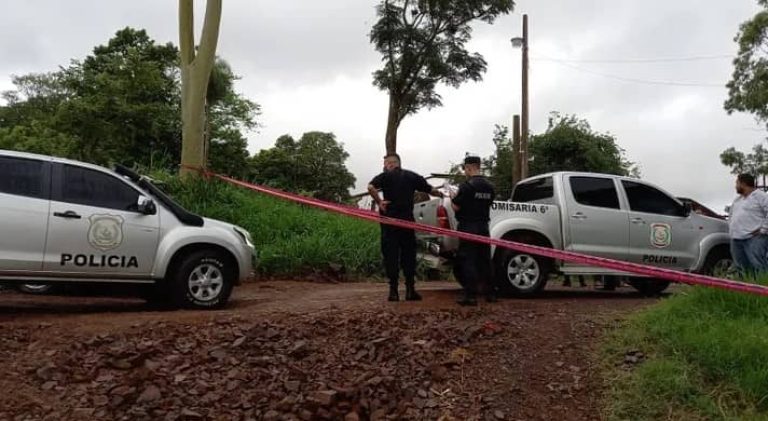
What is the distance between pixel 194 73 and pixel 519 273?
26.0ft

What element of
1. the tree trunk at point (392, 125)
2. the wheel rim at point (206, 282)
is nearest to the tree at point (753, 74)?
the tree trunk at point (392, 125)

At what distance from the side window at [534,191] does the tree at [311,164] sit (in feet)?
106

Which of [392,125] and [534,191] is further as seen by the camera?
[392,125]

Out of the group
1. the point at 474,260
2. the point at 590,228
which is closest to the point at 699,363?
the point at 474,260

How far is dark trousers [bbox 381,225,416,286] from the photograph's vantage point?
24.8 feet

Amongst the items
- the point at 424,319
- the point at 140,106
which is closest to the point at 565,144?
the point at 140,106

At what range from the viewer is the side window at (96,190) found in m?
7.05

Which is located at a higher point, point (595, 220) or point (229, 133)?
point (229, 133)

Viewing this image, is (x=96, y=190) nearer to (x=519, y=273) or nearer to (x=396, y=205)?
(x=396, y=205)

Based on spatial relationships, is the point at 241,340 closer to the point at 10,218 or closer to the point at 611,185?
the point at 10,218

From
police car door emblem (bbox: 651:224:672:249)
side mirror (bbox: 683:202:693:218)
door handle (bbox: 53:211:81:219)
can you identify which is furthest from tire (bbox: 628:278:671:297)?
door handle (bbox: 53:211:81:219)

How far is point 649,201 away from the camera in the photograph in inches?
365

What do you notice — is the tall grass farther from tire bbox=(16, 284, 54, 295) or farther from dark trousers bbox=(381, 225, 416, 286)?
dark trousers bbox=(381, 225, 416, 286)

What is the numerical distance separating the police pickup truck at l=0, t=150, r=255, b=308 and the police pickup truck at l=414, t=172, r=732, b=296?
2.52 metres
